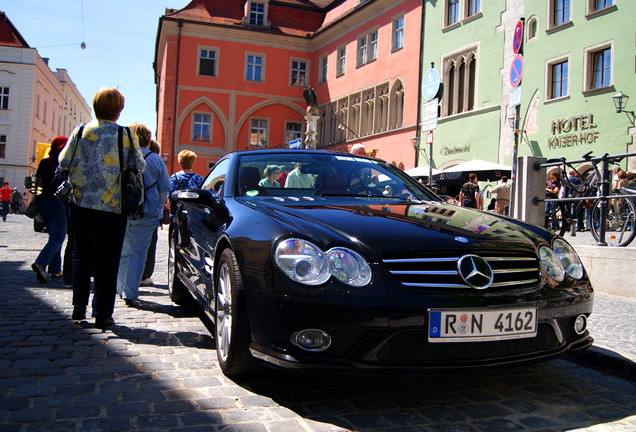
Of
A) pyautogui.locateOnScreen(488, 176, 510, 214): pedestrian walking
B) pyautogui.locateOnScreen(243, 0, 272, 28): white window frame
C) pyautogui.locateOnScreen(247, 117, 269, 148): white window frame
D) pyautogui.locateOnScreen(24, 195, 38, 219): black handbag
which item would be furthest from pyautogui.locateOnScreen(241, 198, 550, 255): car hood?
pyautogui.locateOnScreen(243, 0, 272, 28): white window frame

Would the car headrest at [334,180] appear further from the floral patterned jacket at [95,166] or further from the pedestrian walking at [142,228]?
the pedestrian walking at [142,228]

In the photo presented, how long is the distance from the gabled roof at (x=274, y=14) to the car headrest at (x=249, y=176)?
35.0 meters

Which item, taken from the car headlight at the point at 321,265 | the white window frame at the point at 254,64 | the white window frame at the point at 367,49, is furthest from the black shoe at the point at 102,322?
the white window frame at the point at 254,64

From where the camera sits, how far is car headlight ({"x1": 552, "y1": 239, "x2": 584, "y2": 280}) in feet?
11.2

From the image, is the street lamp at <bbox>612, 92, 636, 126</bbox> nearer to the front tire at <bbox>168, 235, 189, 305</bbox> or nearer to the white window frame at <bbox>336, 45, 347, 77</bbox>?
the front tire at <bbox>168, 235, 189, 305</bbox>

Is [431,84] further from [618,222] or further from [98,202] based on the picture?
[98,202]

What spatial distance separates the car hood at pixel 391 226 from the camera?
2.92 metres

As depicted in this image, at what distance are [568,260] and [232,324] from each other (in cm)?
199

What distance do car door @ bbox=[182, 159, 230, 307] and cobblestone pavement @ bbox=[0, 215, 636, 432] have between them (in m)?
0.44

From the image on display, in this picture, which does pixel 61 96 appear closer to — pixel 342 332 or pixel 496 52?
pixel 496 52

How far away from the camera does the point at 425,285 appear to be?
2.81 metres

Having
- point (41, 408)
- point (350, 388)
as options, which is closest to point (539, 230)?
point (350, 388)

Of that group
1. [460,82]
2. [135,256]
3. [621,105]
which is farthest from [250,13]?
[135,256]

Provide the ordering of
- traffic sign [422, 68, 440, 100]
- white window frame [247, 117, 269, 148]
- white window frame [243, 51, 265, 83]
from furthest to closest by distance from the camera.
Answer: white window frame [247, 117, 269, 148]
white window frame [243, 51, 265, 83]
traffic sign [422, 68, 440, 100]
